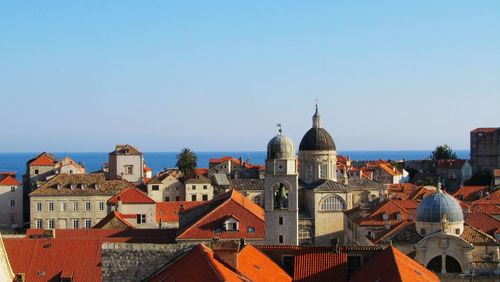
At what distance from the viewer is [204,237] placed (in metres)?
46.2

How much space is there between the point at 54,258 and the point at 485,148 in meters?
103

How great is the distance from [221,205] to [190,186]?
142 feet

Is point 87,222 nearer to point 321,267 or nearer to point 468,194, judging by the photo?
point 468,194

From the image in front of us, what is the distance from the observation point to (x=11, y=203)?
8406 cm

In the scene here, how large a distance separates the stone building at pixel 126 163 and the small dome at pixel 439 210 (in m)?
56.0

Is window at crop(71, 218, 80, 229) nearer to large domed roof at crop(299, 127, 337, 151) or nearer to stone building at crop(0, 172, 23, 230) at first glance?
stone building at crop(0, 172, 23, 230)

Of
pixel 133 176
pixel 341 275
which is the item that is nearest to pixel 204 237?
pixel 341 275

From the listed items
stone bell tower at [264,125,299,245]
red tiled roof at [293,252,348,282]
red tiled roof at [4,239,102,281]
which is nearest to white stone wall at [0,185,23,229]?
red tiled roof at [4,239,102,281]

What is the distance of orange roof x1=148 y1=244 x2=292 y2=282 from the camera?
24.5 meters

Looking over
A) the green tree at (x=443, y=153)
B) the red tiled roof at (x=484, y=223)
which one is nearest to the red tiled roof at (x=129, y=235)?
the red tiled roof at (x=484, y=223)

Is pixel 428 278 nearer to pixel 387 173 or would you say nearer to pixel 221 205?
pixel 221 205

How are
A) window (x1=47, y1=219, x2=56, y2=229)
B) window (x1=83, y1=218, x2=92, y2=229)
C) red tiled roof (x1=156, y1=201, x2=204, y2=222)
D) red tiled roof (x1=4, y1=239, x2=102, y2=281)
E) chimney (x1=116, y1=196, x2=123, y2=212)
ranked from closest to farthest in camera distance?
1. red tiled roof (x1=4, y1=239, x2=102, y2=281)
2. chimney (x1=116, y1=196, x2=123, y2=212)
3. red tiled roof (x1=156, y1=201, x2=204, y2=222)
4. window (x1=47, y1=219, x2=56, y2=229)
5. window (x1=83, y1=218, x2=92, y2=229)

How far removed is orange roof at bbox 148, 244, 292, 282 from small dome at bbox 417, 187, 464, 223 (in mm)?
16640

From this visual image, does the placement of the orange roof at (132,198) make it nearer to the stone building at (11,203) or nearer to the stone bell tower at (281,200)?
the stone building at (11,203)
